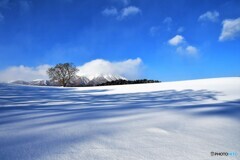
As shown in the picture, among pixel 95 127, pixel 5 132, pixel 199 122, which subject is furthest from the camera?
pixel 199 122

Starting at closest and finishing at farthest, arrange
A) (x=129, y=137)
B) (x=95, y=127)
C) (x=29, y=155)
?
1. (x=29, y=155)
2. (x=129, y=137)
3. (x=95, y=127)

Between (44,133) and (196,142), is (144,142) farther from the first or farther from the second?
(44,133)

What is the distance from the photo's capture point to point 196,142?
1.08 meters

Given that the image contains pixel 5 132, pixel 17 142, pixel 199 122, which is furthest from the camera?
pixel 199 122

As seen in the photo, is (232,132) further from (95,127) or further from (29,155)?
(29,155)

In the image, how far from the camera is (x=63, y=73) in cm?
2608

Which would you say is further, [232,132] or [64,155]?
[232,132]

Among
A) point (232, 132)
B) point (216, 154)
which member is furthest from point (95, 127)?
point (232, 132)

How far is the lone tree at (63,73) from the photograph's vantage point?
84.9ft

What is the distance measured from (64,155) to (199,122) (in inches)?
54.1

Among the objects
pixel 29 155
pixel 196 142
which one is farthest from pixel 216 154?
pixel 29 155

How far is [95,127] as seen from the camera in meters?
1.43

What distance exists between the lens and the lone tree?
25.9 m

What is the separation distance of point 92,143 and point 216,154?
0.84 metres
